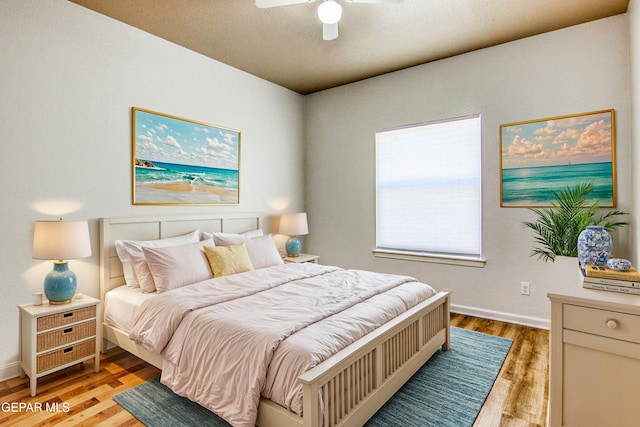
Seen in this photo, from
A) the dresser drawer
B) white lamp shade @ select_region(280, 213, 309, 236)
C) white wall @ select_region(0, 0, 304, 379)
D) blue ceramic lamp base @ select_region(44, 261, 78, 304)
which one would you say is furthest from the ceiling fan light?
blue ceramic lamp base @ select_region(44, 261, 78, 304)

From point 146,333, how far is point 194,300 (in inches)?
15.2

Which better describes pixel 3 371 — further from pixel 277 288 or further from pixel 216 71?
pixel 216 71

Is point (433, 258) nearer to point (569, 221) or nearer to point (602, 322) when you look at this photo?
point (569, 221)

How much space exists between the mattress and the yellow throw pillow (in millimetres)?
520

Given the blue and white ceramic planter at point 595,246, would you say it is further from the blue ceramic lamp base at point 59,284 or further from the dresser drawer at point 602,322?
the blue ceramic lamp base at point 59,284

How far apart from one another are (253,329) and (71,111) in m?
2.31

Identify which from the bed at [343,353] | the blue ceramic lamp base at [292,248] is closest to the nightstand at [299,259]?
the blue ceramic lamp base at [292,248]

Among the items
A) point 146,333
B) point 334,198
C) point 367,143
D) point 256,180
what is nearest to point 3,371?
point 146,333

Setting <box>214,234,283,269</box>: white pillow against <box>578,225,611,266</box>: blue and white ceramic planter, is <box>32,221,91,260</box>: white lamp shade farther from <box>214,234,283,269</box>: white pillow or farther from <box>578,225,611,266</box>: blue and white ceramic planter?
<box>578,225,611,266</box>: blue and white ceramic planter

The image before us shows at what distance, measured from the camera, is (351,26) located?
3.03 meters

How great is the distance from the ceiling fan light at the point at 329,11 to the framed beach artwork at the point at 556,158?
208 centimetres

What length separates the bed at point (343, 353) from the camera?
1.55 m

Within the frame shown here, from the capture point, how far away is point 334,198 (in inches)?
183

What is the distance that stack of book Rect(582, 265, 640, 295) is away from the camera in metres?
1.55
